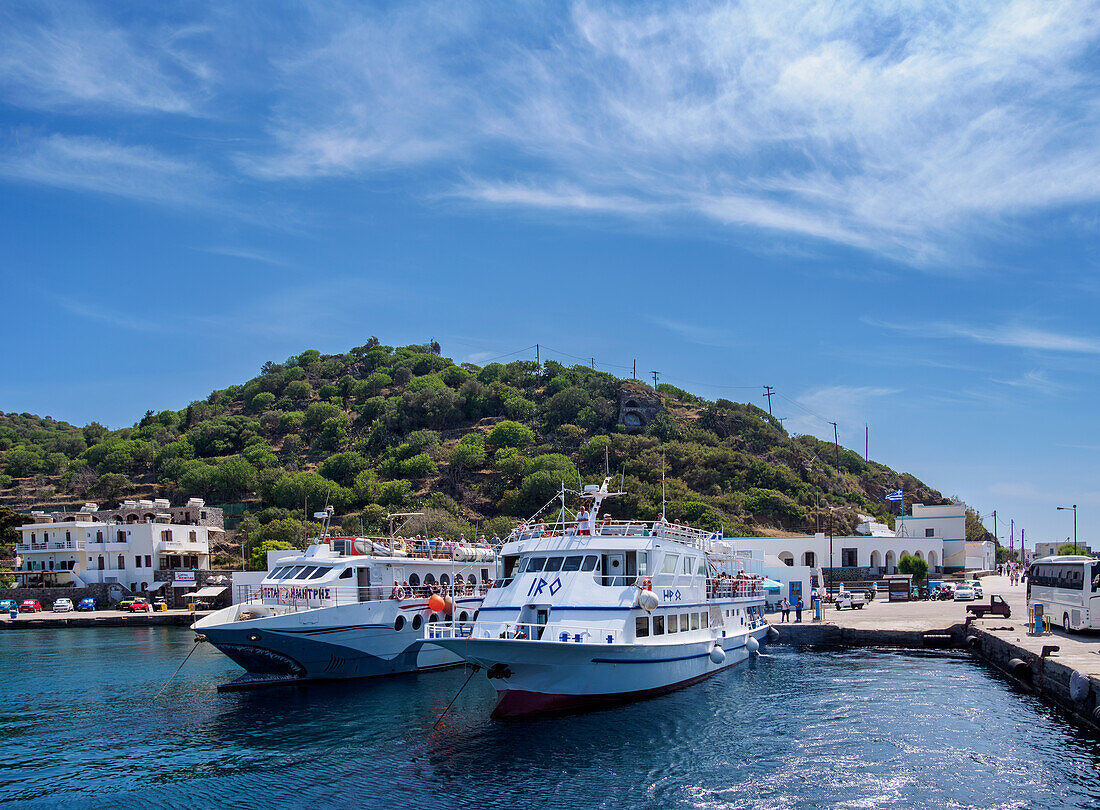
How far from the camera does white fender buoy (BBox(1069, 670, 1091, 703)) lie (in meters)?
22.5

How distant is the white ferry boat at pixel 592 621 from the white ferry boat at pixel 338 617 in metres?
3.47

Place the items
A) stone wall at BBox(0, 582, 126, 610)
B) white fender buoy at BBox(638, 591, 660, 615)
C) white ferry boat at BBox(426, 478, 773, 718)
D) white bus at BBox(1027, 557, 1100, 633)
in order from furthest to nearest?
stone wall at BBox(0, 582, 126, 610) < white bus at BBox(1027, 557, 1100, 633) < white fender buoy at BBox(638, 591, 660, 615) < white ferry boat at BBox(426, 478, 773, 718)

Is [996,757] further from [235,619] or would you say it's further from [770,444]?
[770,444]

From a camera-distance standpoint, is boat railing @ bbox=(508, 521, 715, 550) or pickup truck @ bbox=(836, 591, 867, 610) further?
pickup truck @ bbox=(836, 591, 867, 610)

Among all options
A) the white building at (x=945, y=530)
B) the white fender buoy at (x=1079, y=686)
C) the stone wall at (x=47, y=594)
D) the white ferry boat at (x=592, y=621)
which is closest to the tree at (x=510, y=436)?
the white building at (x=945, y=530)

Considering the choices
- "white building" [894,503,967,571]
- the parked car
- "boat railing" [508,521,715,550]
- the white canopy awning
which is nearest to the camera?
"boat railing" [508,521,715,550]

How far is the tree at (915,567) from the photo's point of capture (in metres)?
70.0

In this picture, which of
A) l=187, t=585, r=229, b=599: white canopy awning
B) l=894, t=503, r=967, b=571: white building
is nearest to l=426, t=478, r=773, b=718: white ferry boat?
l=187, t=585, r=229, b=599: white canopy awning

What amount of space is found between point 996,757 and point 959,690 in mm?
9054

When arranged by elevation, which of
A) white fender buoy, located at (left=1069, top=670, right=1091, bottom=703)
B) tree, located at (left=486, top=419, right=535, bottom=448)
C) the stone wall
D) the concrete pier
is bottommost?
the stone wall

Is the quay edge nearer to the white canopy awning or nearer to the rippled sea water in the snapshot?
the rippled sea water

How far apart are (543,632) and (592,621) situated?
1.71 meters

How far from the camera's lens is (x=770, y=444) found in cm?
12275

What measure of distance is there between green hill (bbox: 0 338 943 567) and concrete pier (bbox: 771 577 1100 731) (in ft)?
116
